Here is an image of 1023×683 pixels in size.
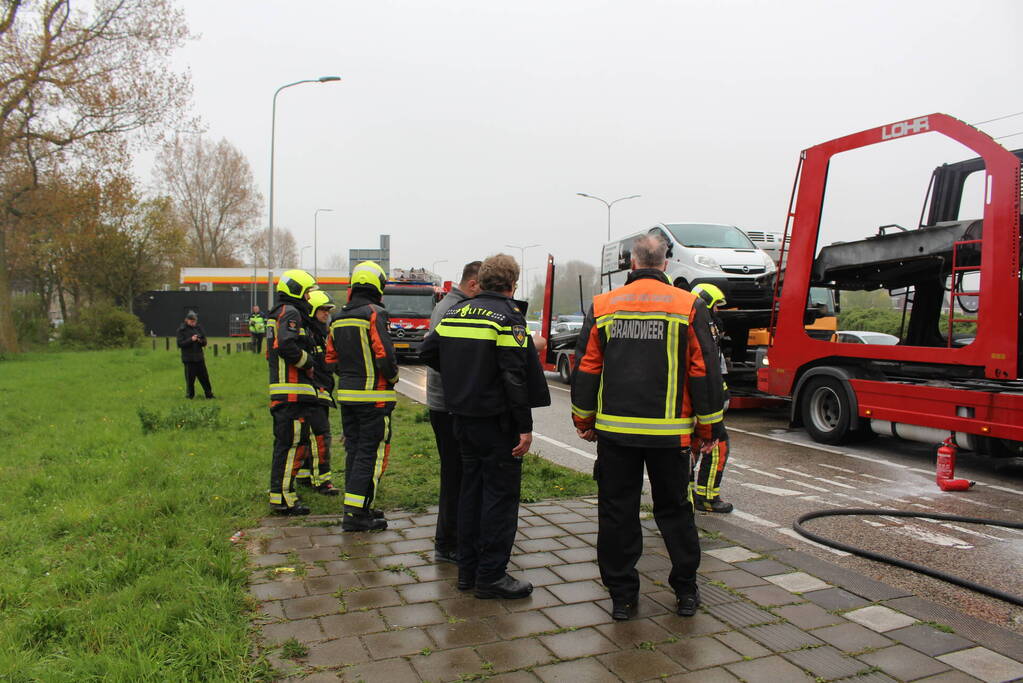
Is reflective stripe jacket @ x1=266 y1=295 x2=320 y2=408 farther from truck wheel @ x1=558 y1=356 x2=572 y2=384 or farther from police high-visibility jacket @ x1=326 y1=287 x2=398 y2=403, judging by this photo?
truck wheel @ x1=558 y1=356 x2=572 y2=384

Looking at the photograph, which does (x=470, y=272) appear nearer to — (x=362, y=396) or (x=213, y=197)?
(x=362, y=396)

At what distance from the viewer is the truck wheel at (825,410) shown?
914 centimetres

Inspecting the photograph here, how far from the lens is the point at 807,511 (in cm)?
595

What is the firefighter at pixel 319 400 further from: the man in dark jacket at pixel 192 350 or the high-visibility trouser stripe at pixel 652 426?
the man in dark jacket at pixel 192 350

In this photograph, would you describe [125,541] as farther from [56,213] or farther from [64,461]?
[56,213]

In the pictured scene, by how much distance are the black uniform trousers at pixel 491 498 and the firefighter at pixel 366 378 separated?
1.21m

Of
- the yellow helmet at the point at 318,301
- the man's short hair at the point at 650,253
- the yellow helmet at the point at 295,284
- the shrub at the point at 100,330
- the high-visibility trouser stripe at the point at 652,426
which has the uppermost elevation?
the man's short hair at the point at 650,253

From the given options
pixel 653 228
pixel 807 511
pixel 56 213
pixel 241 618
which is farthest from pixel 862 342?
pixel 56 213

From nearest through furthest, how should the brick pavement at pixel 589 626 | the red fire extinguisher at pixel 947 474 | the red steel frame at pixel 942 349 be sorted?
the brick pavement at pixel 589 626
the red fire extinguisher at pixel 947 474
the red steel frame at pixel 942 349

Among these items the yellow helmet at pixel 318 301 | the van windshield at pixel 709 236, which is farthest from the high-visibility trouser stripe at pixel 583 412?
the van windshield at pixel 709 236

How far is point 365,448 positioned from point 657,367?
2.42m

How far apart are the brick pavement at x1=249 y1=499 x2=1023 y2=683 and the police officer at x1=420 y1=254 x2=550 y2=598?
22 cm

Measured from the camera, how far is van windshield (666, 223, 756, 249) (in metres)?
12.6

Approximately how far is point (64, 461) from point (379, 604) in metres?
5.41
